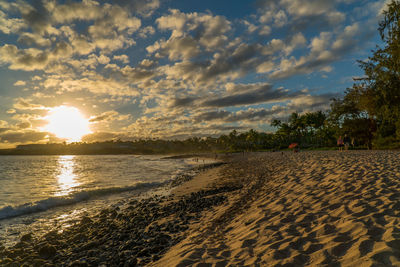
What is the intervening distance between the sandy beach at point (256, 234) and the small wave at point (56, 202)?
176 inches

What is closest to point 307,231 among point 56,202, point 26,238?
point 26,238

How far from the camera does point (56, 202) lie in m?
12.2

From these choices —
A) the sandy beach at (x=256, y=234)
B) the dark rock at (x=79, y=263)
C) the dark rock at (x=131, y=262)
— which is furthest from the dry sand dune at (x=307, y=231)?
the dark rock at (x=79, y=263)

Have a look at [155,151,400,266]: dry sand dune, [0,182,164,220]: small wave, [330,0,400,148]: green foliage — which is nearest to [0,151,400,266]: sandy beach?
[155,151,400,266]: dry sand dune

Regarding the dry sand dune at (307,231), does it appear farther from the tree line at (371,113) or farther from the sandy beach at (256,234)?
the tree line at (371,113)

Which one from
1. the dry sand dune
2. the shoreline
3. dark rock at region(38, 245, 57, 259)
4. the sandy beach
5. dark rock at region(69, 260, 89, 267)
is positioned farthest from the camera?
dark rock at region(38, 245, 57, 259)

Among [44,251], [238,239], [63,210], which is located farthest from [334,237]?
[63,210]

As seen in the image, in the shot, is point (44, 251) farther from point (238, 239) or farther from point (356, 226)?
point (356, 226)

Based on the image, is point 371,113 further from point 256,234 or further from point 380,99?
point 256,234

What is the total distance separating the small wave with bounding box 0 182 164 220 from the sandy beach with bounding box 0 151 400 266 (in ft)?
14.7

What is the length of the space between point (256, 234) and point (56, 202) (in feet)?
42.6

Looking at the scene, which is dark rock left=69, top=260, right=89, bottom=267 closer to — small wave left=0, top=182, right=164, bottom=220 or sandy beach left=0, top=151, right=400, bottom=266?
sandy beach left=0, top=151, right=400, bottom=266

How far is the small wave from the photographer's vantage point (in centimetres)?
1041

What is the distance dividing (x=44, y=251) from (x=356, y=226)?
8608 mm
